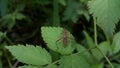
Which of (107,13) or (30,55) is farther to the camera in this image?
(30,55)

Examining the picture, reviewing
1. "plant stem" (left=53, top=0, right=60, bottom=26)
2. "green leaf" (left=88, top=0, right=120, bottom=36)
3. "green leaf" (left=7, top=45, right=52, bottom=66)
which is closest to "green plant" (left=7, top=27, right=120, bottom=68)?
"green leaf" (left=7, top=45, right=52, bottom=66)

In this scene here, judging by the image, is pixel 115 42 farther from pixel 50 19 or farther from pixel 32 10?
pixel 32 10

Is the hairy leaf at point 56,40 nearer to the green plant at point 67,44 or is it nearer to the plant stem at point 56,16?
the green plant at point 67,44

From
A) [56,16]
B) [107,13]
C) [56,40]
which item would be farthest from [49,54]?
[56,16]

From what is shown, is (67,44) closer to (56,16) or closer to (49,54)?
(49,54)

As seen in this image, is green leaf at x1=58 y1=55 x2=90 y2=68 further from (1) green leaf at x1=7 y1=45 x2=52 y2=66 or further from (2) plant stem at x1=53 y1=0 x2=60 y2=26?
(2) plant stem at x1=53 y1=0 x2=60 y2=26

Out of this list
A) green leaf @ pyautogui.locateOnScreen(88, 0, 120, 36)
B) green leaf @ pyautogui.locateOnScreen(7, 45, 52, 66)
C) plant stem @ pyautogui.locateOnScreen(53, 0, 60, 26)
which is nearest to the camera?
green leaf @ pyautogui.locateOnScreen(88, 0, 120, 36)
